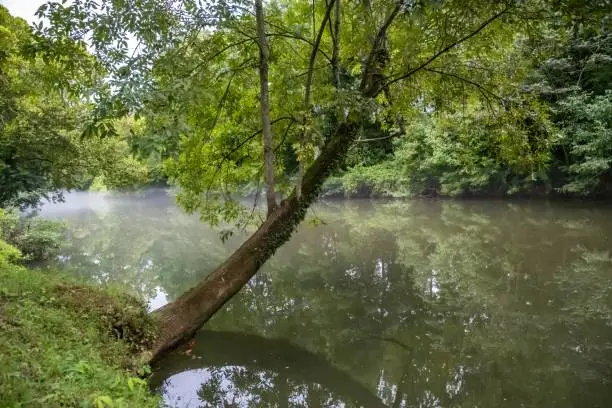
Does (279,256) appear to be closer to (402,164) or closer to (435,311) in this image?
(435,311)

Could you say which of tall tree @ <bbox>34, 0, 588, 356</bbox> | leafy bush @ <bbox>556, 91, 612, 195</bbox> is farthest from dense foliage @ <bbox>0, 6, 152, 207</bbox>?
leafy bush @ <bbox>556, 91, 612, 195</bbox>

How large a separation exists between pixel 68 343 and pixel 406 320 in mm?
5046

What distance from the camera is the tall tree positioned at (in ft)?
14.8

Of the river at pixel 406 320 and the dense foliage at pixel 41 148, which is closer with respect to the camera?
the river at pixel 406 320

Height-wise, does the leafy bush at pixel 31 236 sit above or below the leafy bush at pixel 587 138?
below

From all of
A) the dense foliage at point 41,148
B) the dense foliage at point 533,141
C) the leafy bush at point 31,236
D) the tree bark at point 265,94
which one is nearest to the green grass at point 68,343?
the tree bark at point 265,94

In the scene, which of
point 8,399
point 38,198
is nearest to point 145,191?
point 38,198

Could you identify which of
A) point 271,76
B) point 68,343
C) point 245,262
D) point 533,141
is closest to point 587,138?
point 533,141

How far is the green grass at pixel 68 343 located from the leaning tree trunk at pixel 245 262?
0.39 meters

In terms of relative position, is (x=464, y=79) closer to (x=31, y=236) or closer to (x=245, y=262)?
(x=245, y=262)

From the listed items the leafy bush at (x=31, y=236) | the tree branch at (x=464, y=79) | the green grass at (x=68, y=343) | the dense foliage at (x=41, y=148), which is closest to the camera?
the green grass at (x=68, y=343)

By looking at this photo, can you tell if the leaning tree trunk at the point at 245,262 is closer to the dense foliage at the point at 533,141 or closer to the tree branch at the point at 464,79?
the tree branch at the point at 464,79

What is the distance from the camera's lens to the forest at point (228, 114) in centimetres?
395

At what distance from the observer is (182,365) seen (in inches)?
223
